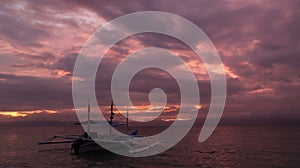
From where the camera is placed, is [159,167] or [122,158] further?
[122,158]

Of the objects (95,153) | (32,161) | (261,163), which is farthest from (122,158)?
(261,163)

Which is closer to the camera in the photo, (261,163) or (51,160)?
(261,163)

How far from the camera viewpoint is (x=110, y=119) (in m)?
90.4

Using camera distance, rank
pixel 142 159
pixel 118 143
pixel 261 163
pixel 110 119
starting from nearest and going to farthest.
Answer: pixel 261 163
pixel 142 159
pixel 118 143
pixel 110 119

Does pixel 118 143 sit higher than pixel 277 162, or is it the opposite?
pixel 118 143

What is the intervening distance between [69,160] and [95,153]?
11.3 metres

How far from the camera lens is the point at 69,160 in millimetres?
62719

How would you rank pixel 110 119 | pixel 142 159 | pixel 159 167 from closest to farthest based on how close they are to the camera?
pixel 159 167
pixel 142 159
pixel 110 119

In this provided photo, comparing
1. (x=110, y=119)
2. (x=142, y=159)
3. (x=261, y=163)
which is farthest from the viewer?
(x=110, y=119)

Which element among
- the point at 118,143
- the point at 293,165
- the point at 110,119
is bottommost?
the point at 293,165

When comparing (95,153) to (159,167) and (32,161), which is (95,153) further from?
(159,167)

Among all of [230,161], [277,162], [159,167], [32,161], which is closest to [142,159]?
[159,167]

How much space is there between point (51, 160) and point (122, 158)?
16.1m

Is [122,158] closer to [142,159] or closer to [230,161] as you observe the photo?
[142,159]
